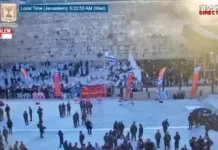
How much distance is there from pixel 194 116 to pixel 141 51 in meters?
16.0

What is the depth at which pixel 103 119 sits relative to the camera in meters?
33.7

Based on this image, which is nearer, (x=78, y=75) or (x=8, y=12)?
(x=8, y=12)

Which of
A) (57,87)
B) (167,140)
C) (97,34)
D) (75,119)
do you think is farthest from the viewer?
(97,34)

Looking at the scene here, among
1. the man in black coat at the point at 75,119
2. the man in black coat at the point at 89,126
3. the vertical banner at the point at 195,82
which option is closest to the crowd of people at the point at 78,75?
the vertical banner at the point at 195,82

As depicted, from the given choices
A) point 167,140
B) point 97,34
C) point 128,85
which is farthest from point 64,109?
point 97,34

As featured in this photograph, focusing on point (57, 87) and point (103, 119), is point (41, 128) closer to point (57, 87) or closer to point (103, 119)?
point (103, 119)

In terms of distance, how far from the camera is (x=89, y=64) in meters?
45.6

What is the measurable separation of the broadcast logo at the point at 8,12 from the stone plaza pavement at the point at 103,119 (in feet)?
11.7

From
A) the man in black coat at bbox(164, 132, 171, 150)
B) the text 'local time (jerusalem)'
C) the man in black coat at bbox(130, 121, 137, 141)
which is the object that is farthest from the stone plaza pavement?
the text 'local time (jerusalem)'
